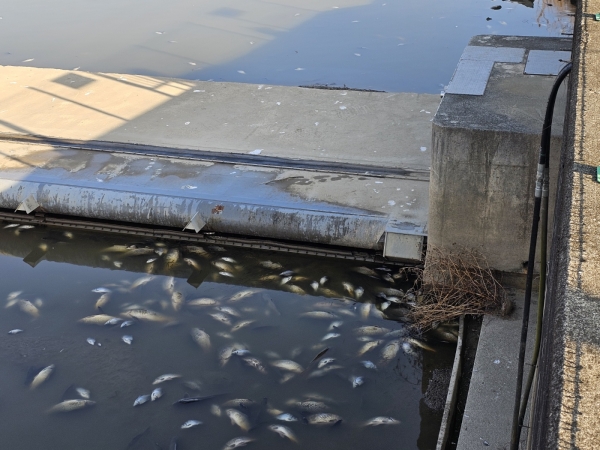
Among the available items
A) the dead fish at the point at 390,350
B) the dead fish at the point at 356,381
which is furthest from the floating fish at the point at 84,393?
the dead fish at the point at 390,350

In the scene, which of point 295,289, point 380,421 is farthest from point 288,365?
point 295,289

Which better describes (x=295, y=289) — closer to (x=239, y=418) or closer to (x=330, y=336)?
(x=330, y=336)

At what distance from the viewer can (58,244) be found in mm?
7633

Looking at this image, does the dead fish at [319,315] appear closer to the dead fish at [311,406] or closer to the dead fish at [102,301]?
the dead fish at [311,406]

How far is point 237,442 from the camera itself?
496 centimetres

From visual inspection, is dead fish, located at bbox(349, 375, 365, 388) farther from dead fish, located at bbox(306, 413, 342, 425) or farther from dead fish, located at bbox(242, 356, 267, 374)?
dead fish, located at bbox(242, 356, 267, 374)

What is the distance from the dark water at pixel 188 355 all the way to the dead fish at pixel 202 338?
0.06 m

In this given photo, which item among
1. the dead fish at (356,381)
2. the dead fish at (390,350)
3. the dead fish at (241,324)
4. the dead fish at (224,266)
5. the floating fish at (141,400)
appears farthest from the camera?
the dead fish at (224,266)

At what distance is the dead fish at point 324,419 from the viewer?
512cm

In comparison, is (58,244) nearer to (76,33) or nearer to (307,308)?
(307,308)

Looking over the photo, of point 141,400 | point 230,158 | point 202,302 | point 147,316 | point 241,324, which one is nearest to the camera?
point 141,400

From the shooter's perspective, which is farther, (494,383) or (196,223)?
(196,223)

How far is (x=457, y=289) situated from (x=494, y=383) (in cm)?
108

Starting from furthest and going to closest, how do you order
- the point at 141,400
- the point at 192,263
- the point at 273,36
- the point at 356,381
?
the point at 273,36 → the point at 192,263 → the point at 356,381 → the point at 141,400
